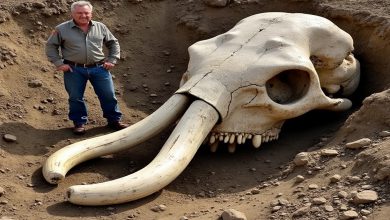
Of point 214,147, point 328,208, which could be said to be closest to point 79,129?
point 214,147

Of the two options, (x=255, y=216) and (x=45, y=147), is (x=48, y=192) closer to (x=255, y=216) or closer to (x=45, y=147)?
(x=45, y=147)

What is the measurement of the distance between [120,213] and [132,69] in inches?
112

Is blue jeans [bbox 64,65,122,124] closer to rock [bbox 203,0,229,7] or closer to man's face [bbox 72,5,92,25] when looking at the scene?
man's face [bbox 72,5,92,25]

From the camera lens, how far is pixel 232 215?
4.29m

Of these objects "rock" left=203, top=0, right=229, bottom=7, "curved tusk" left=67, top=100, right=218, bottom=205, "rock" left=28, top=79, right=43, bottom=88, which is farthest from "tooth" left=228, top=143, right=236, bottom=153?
"rock" left=203, top=0, right=229, bottom=7

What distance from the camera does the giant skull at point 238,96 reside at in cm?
491

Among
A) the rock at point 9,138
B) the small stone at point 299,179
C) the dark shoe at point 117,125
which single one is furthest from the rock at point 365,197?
the rock at point 9,138

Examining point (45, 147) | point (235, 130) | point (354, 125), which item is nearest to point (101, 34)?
point (45, 147)

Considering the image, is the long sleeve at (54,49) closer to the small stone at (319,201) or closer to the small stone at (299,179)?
the small stone at (299,179)

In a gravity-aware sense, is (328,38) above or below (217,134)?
above

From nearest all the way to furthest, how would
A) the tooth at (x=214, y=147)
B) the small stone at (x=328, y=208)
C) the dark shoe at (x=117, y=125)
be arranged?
1. the small stone at (x=328, y=208)
2. the tooth at (x=214, y=147)
3. the dark shoe at (x=117, y=125)

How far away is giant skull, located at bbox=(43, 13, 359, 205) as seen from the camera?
4914mm

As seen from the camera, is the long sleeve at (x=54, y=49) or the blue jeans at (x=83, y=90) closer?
the long sleeve at (x=54, y=49)

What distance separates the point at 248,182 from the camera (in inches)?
207
